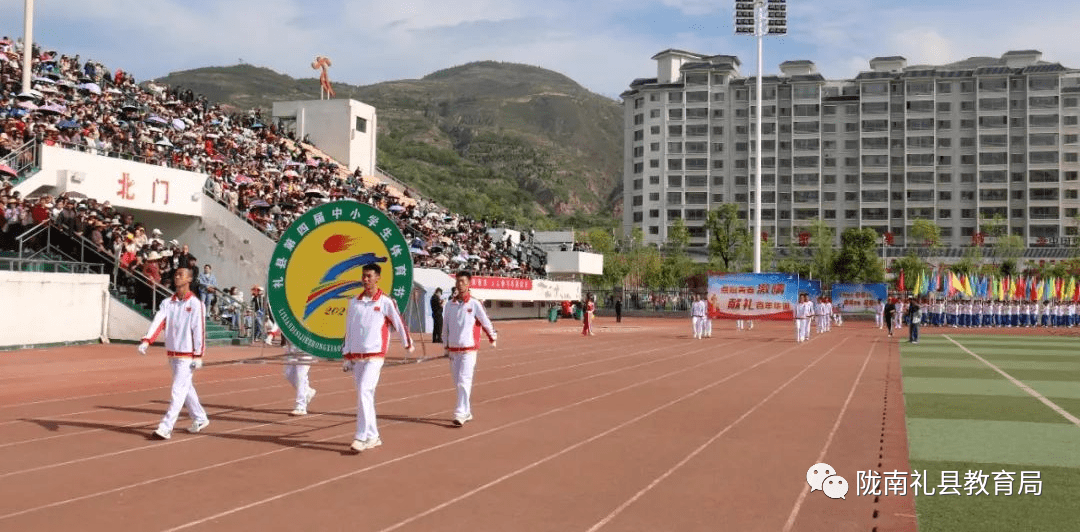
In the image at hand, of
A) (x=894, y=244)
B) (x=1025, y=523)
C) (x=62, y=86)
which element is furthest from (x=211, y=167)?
(x=894, y=244)

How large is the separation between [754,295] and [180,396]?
31.4 metres

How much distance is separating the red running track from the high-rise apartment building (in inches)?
3990

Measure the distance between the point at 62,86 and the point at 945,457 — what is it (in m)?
34.2

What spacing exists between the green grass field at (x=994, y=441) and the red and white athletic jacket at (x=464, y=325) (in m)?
5.60

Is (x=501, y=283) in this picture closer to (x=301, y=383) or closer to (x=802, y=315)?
(x=802, y=315)

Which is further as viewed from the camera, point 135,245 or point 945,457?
point 135,245

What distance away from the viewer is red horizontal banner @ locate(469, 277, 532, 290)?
46.0 meters

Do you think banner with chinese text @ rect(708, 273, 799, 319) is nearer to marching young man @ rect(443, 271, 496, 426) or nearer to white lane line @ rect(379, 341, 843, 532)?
white lane line @ rect(379, 341, 843, 532)

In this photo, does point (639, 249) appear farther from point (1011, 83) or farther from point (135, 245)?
point (135, 245)

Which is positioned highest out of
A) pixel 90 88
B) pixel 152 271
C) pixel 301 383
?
pixel 90 88

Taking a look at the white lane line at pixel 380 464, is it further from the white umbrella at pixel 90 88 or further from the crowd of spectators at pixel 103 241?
the white umbrella at pixel 90 88

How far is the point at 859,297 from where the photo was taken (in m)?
56.7

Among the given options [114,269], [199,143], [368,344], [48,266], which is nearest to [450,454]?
[368,344]

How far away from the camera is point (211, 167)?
120 ft
